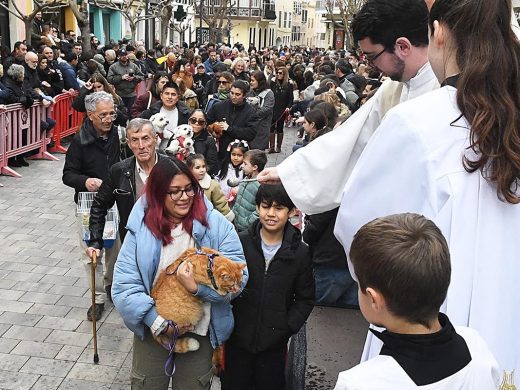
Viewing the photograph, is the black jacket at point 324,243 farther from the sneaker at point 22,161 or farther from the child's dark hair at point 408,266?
the sneaker at point 22,161

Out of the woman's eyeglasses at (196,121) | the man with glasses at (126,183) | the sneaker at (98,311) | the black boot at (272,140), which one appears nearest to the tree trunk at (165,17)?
the black boot at (272,140)

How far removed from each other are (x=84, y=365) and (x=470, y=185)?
12.4ft

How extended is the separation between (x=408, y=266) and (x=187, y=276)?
1.85 m

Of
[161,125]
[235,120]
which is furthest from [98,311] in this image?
[235,120]

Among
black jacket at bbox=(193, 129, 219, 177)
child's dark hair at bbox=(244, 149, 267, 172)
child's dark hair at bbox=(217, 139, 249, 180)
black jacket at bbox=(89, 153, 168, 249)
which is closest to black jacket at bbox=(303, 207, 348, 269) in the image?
black jacket at bbox=(89, 153, 168, 249)

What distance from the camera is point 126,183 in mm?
4836

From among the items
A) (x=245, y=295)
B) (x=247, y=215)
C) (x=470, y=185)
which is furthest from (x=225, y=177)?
(x=470, y=185)

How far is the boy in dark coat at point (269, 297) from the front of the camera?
148 inches

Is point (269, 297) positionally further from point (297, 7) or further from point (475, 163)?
point (297, 7)

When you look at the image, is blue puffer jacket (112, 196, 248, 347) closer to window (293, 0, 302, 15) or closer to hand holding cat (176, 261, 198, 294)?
hand holding cat (176, 261, 198, 294)

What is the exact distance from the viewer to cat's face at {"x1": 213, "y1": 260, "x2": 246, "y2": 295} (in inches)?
129

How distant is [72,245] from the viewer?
7527 mm

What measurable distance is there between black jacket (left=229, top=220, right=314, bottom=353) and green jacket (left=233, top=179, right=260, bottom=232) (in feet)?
5.49

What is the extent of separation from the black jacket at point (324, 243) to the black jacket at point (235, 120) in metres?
4.56
